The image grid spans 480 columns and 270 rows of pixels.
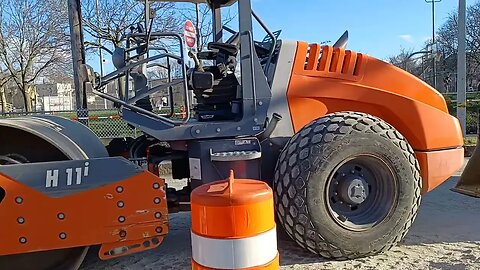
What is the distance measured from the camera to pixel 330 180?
4.07 m

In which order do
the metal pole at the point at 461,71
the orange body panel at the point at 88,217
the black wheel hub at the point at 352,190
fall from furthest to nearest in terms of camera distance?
the metal pole at the point at 461,71
the black wheel hub at the point at 352,190
the orange body panel at the point at 88,217

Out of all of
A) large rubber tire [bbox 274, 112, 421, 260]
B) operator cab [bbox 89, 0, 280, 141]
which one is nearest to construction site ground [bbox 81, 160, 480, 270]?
large rubber tire [bbox 274, 112, 421, 260]

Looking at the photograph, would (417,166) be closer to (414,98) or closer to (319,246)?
(414,98)

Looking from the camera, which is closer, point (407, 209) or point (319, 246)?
point (319, 246)

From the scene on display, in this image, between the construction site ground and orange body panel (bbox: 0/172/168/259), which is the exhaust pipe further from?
orange body panel (bbox: 0/172/168/259)

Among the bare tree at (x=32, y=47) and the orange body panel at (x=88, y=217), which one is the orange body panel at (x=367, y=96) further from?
the bare tree at (x=32, y=47)

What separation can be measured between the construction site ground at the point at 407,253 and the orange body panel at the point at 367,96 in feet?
1.88

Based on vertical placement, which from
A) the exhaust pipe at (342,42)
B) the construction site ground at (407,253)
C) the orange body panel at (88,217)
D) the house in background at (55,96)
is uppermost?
the house in background at (55,96)

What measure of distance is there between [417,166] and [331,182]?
82cm

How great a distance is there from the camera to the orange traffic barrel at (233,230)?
238 cm

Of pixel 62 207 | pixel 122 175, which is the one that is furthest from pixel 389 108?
pixel 62 207

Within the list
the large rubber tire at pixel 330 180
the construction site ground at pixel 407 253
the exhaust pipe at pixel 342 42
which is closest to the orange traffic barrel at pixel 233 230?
the large rubber tire at pixel 330 180

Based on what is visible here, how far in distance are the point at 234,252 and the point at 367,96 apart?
8.81 ft

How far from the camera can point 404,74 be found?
15.5 feet
